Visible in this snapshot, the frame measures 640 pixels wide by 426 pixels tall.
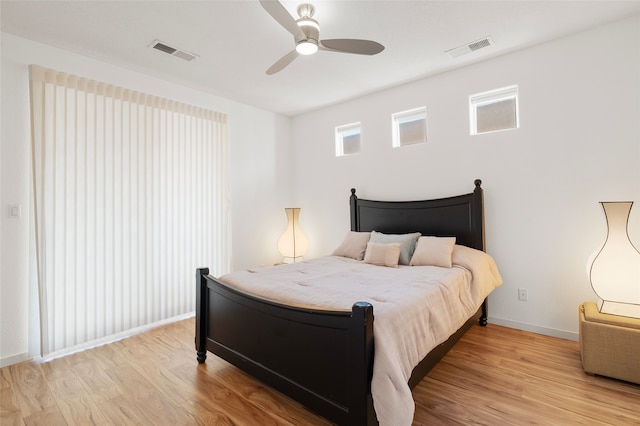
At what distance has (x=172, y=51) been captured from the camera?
9.81 feet

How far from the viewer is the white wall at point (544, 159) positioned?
2.68 metres

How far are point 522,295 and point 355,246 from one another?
178cm

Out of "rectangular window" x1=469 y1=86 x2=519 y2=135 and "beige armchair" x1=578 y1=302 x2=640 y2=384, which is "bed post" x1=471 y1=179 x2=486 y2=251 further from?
"beige armchair" x1=578 y1=302 x2=640 y2=384

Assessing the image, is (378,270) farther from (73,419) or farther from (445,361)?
(73,419)

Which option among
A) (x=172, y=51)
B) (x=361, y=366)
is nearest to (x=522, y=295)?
(x=361, y=366)

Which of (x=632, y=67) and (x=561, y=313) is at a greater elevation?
(x=632, y=67)

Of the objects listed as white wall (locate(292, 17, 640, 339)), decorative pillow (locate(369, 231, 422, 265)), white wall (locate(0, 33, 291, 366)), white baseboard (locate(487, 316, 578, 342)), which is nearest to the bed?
white baseboard (locate(487, 316, 578, 342))

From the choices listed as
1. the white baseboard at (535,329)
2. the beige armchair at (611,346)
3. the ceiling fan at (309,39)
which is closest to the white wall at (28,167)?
the ceiling fan at (309,39)

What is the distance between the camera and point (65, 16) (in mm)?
2439

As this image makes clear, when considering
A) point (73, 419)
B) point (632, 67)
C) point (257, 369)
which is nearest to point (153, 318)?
point (73, 419)

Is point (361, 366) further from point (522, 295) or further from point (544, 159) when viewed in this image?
point (544, 159)

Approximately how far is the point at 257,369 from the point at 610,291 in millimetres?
2683

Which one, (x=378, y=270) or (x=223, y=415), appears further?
(x=378, y=270)

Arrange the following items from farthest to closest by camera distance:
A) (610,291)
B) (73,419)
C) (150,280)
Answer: (150,280)
(610,291)
(73,419)
